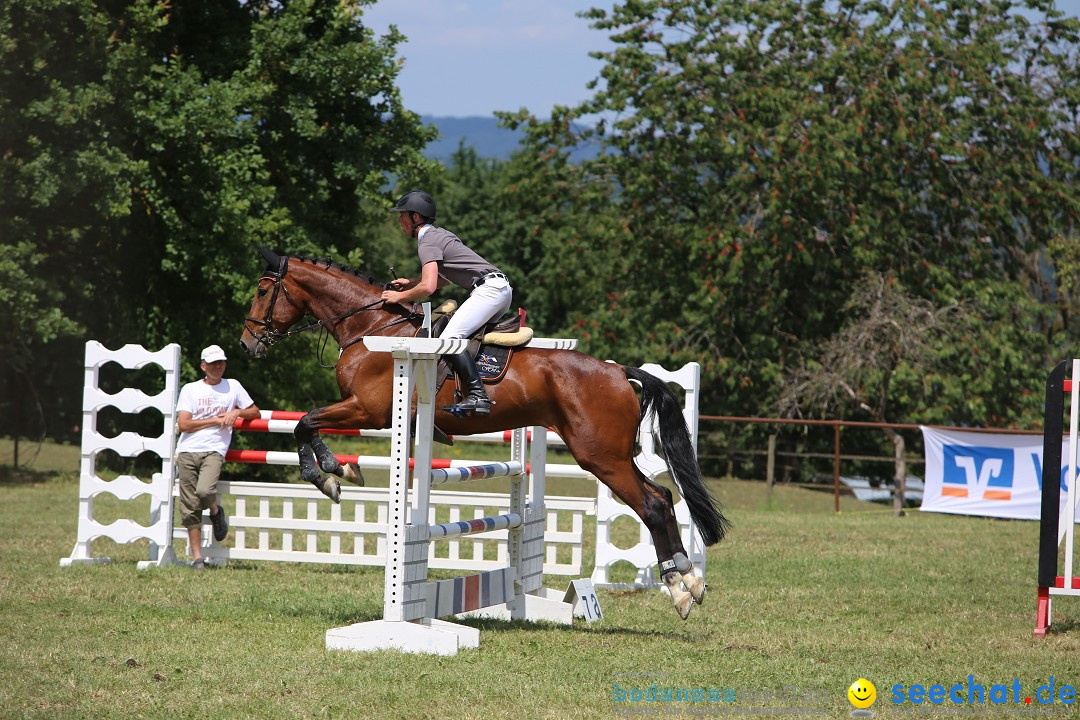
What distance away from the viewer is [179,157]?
1945 cm

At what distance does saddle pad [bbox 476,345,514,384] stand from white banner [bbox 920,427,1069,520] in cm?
1133

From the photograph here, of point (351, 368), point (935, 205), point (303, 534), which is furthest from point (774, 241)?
point (351, 368)

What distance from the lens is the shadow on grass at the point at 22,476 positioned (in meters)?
18.7

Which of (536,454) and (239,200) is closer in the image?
(536,454)

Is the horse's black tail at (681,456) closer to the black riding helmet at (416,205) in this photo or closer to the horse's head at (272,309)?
the black riding helmet at (416,205)

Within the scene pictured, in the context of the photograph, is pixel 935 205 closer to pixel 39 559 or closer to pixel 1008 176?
pixel 1008 176

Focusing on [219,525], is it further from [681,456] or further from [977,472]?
[977,472]

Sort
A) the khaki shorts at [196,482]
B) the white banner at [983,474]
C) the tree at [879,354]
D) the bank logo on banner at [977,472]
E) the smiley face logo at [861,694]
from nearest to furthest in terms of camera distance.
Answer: the smiley face logo at [861,694] → the khaki shorts at [196,482] → the white banner at [983,474] → the bank logo on banner at [977,472] → the tree at [879,354]

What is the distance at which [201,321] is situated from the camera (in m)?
21.1

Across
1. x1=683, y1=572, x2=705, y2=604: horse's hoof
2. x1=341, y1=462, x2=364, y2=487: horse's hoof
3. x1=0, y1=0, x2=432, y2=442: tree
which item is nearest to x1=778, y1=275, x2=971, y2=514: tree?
x1=0, y1=0, x2=432, y2=442: tree

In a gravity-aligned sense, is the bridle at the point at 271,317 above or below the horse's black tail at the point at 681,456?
above

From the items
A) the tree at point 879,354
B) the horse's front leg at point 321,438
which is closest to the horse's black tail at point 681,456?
the horse's front leg at point 321,438

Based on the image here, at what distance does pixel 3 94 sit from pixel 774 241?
47.6 feet

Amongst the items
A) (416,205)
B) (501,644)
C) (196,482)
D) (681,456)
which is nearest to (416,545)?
(501,644)
